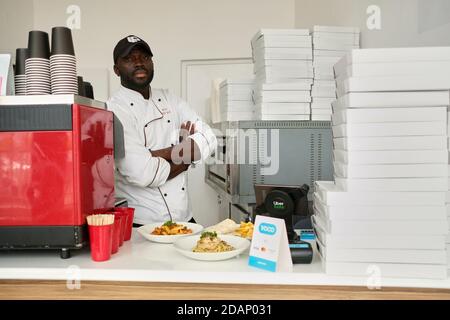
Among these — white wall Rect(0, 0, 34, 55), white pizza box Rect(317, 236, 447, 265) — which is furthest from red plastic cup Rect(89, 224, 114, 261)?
white wall Rect(0, 0, 34, 55)

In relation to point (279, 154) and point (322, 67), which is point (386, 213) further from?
point (322, 67)

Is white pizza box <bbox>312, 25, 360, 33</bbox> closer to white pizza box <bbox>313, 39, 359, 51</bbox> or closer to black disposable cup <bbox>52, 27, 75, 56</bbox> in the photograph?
white pizza box <bbox>313, 39, 359, 51</bbox>

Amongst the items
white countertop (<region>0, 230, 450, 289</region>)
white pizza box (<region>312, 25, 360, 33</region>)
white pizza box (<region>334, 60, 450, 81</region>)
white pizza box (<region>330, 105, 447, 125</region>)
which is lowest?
white countertop (<region>0, 230, 450, 289</region>)

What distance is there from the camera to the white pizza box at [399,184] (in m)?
1.11

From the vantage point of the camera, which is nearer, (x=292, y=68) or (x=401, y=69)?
(x=401, y=69)

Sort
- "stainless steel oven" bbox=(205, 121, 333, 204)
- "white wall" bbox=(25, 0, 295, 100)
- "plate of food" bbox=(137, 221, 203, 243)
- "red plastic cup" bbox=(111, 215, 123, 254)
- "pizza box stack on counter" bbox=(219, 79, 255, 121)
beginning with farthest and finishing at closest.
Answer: "white wall" bbox=(25, 0, 295, 100) < "pizza box stack on counter" bbox=(219, 79, 255, 121) < "stainless steel oven" bbox=(205, 121, 333, 204) < "plate of food" bbox=(137, 221, 203, 243) < "red plastic cup" bbox=(111, 215, 123, 254)

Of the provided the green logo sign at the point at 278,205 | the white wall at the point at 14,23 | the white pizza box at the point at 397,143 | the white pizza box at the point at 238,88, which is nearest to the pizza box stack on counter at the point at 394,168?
the white pizza box at the point at 397,143

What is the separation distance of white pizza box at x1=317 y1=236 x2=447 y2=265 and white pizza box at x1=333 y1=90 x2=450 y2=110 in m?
0.41

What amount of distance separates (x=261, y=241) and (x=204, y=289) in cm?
22

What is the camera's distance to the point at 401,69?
111 cm

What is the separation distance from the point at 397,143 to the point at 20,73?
122cm

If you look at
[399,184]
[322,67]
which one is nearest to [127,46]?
[322,67]

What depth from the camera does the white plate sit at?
4.02 feet

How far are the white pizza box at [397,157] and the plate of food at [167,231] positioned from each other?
692 millimetres
